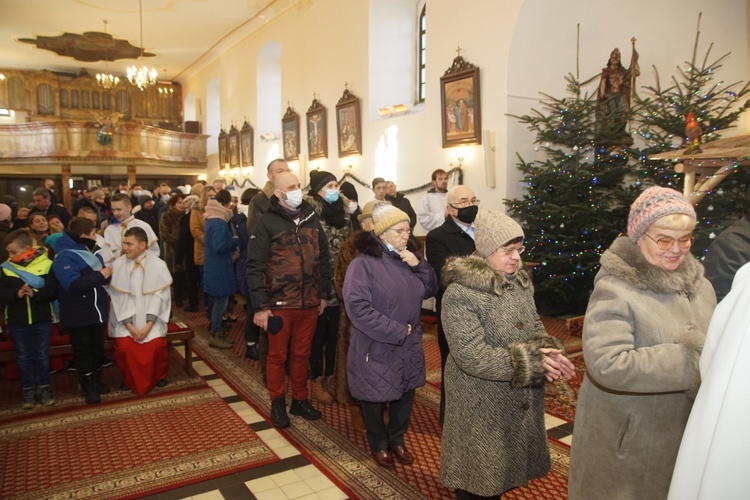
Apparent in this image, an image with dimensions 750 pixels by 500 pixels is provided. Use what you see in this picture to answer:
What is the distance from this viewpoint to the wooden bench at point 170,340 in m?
4.51

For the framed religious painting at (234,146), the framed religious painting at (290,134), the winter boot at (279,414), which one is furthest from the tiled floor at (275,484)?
the framed religious painting at (234,146)

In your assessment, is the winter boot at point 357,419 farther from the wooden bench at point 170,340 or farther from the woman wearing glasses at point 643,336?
the woman wearing glasses at point 643,336

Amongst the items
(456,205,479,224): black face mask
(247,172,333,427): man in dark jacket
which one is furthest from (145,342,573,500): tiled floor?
(456,205,479,224): black face mask

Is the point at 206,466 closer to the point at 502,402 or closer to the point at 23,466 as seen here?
the point at 23,466

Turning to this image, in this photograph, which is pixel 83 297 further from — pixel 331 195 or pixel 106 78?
pixel 106 78

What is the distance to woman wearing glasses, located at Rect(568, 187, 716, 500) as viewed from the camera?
5.73ft

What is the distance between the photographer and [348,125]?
11398mm

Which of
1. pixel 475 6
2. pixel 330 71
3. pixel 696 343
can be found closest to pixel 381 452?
pixel 696 343

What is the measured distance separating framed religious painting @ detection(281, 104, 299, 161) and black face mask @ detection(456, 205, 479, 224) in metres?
10.7

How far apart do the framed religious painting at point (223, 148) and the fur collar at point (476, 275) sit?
57.4 feet

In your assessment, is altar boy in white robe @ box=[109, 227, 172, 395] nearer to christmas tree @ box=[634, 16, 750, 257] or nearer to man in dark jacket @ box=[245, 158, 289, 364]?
man in dark jacket @ box=[245, 158, 289, 364]

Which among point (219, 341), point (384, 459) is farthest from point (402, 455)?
point (219, 341)

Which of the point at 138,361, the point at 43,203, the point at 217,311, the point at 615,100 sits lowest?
the point at 138,361

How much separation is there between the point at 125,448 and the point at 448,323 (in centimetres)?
260
